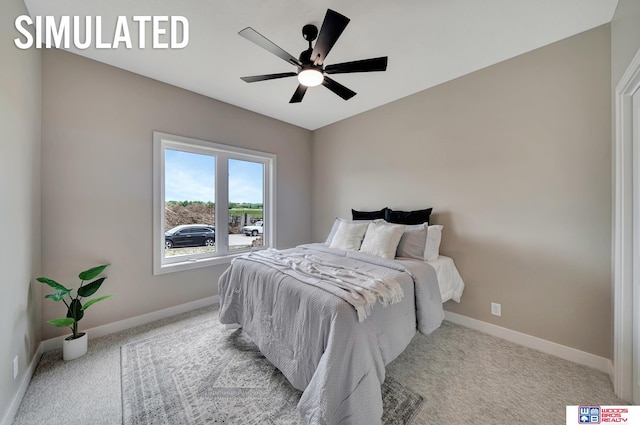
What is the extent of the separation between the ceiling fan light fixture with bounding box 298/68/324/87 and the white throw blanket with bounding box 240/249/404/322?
1.60 metres

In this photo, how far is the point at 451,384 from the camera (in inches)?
66.7

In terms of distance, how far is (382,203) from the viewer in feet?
11.0

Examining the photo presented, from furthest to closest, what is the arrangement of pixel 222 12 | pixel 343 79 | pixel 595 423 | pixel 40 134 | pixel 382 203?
pixel 382 203 < pixel 343 79 < pixel 40 134 < pixel 222 12 < pixel 595 423

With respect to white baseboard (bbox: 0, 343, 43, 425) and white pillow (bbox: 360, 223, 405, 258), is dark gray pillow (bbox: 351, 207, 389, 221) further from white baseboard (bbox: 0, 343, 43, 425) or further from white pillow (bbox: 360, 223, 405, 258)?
white baseboard (bbox: 0, 343, 43, 425)

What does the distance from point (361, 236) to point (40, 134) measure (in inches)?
128

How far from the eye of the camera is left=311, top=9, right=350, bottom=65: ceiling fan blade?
4.54 feet

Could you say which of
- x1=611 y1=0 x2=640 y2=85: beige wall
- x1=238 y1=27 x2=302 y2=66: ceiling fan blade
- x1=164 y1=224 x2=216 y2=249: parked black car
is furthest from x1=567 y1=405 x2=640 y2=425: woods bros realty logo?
x1=164 y1=224 x2=216 y2=249: parked black car

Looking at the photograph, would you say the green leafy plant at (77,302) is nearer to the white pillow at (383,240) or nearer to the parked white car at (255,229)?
the parked white car at (255,229)

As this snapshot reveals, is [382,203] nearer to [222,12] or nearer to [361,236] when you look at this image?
[361,236]

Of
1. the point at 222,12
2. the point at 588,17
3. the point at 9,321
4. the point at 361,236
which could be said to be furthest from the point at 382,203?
the point at 9,321

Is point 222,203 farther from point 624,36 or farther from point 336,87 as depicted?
point 624,36

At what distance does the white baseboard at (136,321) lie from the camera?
2.10 meters

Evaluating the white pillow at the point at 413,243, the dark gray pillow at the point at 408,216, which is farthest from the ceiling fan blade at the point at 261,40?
the dark gray pillow at the point at 408,216

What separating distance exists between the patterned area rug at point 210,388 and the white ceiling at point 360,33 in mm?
2804
